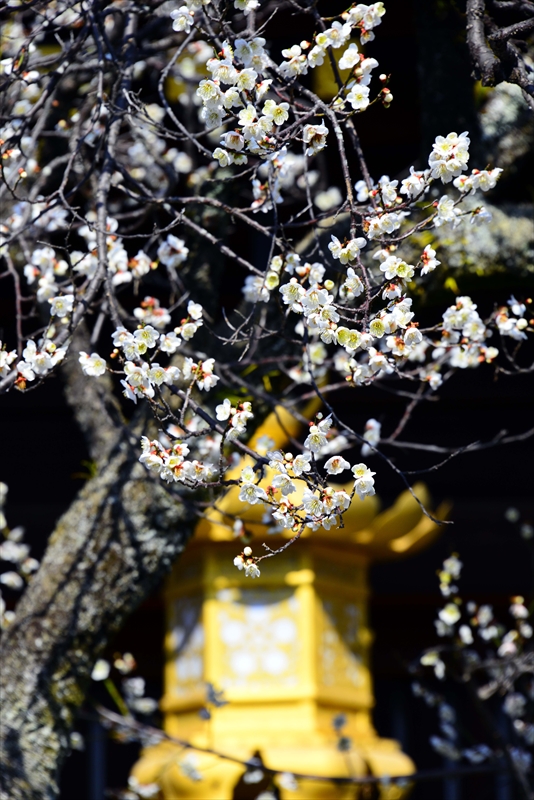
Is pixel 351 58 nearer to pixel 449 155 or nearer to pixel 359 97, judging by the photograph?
pixel 359 97

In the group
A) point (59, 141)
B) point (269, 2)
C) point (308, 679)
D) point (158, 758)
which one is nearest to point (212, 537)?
point (308, 679)

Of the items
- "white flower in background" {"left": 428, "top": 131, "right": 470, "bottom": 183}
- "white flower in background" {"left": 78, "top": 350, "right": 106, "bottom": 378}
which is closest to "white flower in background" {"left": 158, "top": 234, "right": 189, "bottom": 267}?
"white flower in background" {"left": 78, "top": 350, "right": 106, "bottom": 378}

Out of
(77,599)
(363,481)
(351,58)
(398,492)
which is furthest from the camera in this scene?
(398,492)

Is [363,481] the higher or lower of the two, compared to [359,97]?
lower

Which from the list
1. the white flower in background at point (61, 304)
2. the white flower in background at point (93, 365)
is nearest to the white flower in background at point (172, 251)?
the white flower in background at point (61, 304)

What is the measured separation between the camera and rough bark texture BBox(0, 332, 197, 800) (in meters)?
2.07

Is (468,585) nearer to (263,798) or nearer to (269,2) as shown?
(263,798)

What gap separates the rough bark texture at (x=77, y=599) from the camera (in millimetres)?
2072

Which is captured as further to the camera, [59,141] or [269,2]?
[59,141]

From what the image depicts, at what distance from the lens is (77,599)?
6.97 feet

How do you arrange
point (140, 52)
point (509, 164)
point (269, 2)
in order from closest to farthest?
1. point (140, 52)
2. point (269, 2)
3. point (509, 164)

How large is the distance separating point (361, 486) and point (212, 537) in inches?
66.2

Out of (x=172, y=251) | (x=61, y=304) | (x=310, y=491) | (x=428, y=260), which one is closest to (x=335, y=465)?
(x=310, y=491)

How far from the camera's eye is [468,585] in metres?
4.03
